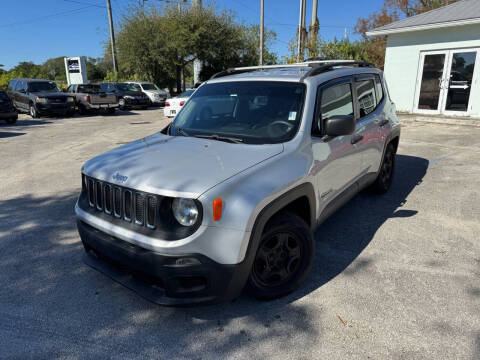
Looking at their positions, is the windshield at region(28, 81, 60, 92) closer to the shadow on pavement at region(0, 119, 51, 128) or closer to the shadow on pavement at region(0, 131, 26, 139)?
the shadow on pavement at region(0, 119, 51, 128)

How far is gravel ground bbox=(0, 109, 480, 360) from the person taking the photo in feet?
7.80

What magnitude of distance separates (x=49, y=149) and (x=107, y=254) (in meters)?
8.01

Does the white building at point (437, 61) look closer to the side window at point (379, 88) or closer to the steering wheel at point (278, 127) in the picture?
the side window at point (379, 88)

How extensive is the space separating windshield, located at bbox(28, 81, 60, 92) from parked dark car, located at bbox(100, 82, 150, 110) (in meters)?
3.76

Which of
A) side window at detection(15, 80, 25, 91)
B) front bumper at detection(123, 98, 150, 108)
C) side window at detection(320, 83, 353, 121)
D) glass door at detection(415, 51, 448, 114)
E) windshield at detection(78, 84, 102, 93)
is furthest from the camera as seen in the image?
front bumper at detection(123, 98, 150, 108)

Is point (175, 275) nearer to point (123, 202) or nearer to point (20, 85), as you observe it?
point (123, 202)

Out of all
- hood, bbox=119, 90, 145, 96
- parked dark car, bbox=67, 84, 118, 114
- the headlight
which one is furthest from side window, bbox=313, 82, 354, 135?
hood, bbox=119, 90, 145, 96

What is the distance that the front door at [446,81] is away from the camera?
12203 millimetres

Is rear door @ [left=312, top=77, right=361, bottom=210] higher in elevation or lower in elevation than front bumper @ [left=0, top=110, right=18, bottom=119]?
higher

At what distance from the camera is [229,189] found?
231 centimetres

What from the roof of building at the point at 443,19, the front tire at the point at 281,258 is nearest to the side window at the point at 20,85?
the roof of building at the point at 443,19

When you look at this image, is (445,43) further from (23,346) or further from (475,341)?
(23,346)

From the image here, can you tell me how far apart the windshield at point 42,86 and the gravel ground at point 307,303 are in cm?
1439

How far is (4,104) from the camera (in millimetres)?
13703
